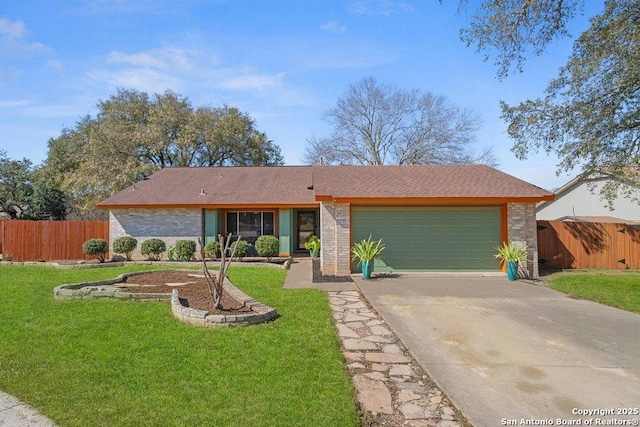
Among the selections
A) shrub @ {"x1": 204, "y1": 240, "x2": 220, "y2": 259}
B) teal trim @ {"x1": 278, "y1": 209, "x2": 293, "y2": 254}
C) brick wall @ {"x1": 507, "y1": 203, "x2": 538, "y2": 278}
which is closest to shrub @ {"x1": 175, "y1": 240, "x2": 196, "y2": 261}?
shrub @ {"x1": 204, "y1": 240, "x2": 220, "y2": 259}

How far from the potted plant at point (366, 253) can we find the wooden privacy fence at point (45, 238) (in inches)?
463

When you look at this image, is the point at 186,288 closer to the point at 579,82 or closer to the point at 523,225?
the point at 523,225

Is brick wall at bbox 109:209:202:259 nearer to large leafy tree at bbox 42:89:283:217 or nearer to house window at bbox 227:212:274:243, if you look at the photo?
house window at bbox 227:212:274:243

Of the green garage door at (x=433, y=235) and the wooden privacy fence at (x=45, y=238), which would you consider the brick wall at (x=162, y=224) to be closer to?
the wooden privacy fence at (x=45, y=238)

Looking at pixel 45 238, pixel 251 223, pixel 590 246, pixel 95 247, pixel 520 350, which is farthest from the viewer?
pixel 251 223

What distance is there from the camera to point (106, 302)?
24.7 ft

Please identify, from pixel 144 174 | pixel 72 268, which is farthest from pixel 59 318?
pixel 144 174

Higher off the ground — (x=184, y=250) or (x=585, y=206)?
(x=585, y=206)

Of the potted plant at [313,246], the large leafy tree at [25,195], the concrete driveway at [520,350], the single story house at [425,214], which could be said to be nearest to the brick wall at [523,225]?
the single story house at [425,214]

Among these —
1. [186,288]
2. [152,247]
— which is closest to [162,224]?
[152,247]

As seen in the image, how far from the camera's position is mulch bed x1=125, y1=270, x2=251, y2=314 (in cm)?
666

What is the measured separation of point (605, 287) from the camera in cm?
946

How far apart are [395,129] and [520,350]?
91.3 ft

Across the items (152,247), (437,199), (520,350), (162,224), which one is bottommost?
(520,350)
